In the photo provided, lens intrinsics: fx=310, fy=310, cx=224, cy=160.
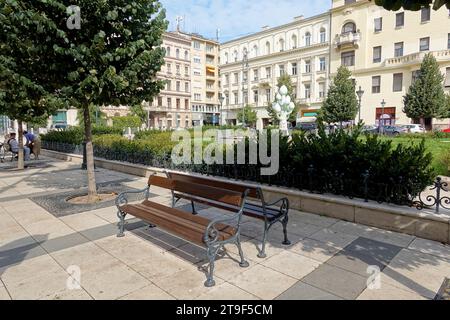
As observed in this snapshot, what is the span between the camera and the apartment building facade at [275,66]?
44.6 metres

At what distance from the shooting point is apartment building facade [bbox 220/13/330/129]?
44.6 m

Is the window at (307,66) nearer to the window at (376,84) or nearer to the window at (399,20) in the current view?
the window at (376,84)

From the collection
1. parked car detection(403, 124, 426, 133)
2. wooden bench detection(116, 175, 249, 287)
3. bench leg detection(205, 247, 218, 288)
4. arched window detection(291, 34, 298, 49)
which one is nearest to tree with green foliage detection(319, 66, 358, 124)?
parked car detection(403, 124, 426, 133)

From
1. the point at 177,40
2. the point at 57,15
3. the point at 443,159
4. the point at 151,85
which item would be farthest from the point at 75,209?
the point at 177,40

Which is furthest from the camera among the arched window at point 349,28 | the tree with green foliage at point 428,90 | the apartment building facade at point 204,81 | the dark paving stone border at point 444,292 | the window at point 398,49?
the apartment building facade at point 204,81

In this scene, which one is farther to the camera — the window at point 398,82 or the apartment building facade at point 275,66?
the apartment building facade at point 275,66

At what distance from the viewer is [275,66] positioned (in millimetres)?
50344

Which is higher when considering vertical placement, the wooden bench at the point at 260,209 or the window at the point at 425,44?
the window at the point at 425,44

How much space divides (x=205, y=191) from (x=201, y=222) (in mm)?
→ 509

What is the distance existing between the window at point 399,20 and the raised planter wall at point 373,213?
38846 mm

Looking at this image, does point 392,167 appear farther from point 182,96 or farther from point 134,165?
point 182,96

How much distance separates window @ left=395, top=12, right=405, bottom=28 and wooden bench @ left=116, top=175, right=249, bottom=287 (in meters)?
40.9

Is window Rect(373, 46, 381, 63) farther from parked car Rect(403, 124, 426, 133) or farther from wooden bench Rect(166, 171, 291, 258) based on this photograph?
wooden bench Rect(166, 171, 291, 258)

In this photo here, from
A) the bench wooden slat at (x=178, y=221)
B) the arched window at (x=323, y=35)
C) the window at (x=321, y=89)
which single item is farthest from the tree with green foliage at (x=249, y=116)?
the bench wooden slat at (x=178, y=221)
